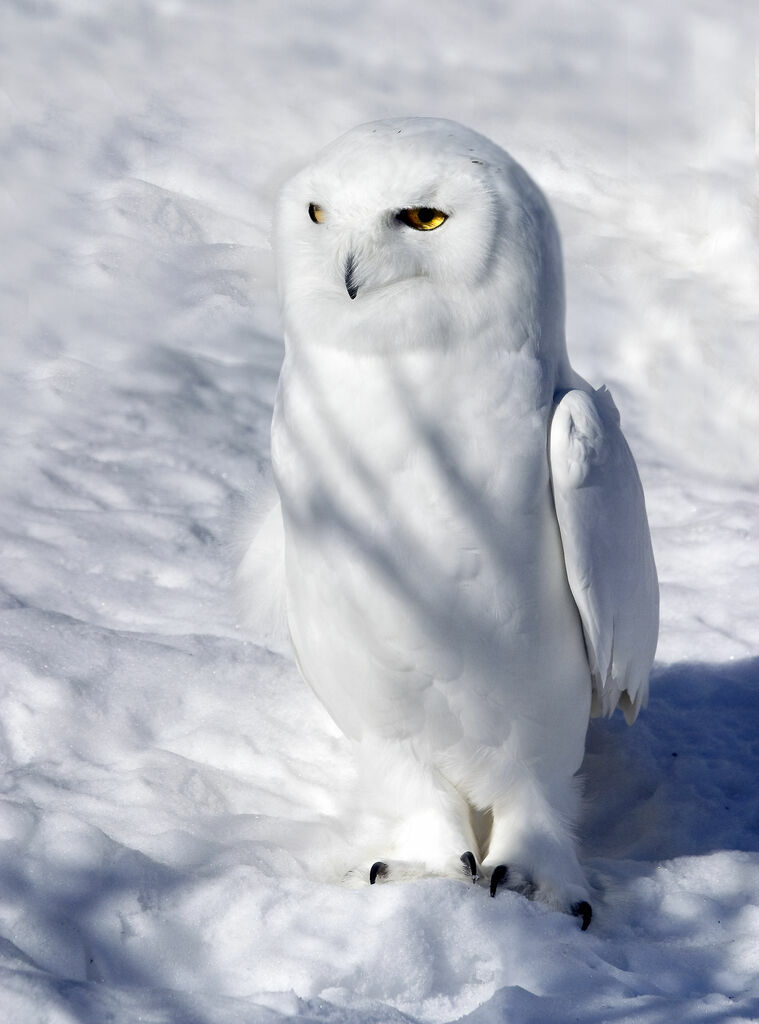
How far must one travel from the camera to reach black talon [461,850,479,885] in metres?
2.93

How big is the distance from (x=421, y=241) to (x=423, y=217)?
5cm

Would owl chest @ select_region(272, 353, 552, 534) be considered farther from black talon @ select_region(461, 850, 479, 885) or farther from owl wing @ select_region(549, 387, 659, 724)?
black talon @ select_region(461, 850, 479, 885)

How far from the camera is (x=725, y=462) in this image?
513cm

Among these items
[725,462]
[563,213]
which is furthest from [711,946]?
[563,213]

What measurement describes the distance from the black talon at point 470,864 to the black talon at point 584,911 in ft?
0.77

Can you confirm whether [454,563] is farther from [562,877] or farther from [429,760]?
[562,877]

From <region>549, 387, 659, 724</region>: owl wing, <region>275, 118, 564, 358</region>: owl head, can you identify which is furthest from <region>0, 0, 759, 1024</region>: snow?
<region>275, 118, 564, 358</region>: owl head

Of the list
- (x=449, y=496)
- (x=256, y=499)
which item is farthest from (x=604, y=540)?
(x=256, y=499)

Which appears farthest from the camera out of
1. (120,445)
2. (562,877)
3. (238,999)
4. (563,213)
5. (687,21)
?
(687,21)

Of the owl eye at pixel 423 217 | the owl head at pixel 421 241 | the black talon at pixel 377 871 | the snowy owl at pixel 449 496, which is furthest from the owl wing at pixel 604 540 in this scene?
the black talon at pixel 377 871

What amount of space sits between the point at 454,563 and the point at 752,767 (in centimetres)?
138

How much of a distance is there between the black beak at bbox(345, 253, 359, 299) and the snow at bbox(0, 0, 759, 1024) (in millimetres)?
1290

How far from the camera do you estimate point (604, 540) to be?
2.85 metres

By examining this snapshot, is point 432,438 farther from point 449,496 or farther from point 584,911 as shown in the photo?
point 584,911
